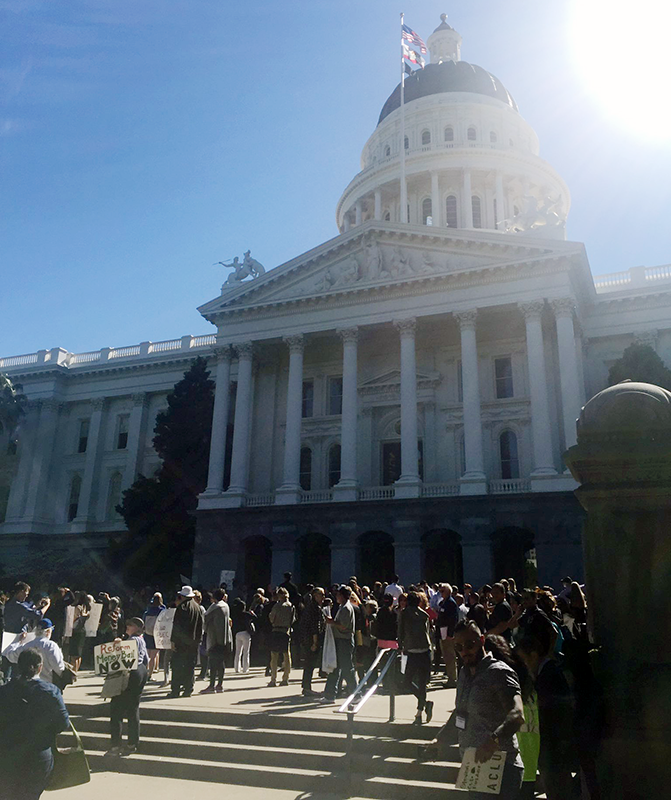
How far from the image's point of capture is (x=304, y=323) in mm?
37750

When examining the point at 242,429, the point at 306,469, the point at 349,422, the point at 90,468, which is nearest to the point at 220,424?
the point at 242,429

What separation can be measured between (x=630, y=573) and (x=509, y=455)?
3027 cm

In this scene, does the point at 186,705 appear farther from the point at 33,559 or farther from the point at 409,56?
the point at 409,56

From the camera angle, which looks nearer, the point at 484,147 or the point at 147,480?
the point at 147,480

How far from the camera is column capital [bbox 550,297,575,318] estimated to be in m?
32.3

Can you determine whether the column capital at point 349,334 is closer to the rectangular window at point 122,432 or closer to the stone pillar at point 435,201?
the rectangular window at point 122,432

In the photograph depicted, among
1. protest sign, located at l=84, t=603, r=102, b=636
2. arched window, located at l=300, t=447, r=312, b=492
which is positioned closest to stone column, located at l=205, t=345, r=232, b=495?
arched window, located at l=300, t=447, r=312, b=492

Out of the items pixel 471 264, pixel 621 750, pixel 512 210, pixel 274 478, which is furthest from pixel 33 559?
pixel 621 750

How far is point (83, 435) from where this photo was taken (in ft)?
171

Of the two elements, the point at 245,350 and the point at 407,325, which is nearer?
the point at 407,325

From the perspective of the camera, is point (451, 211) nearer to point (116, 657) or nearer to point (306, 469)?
point (306, 469)

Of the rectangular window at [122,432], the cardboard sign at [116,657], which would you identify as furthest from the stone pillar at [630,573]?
the rectangular window at [122,432]

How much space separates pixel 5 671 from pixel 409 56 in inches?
1802

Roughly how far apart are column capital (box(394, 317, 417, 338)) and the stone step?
26.2m
